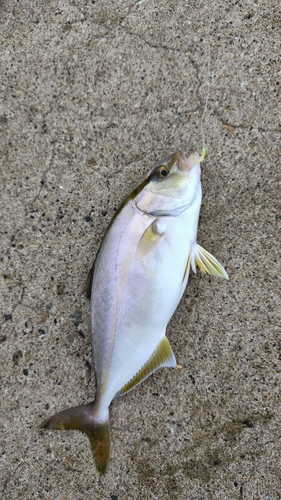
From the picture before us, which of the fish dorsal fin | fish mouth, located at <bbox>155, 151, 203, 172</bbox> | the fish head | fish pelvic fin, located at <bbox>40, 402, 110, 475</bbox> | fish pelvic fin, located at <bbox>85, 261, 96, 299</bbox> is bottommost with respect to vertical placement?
fish pelvic fin, located at <bbox>40, 402, 110, 475</bbox>

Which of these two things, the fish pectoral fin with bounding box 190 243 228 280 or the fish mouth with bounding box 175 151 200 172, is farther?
the fish pectoral fin with bounding box 190 243 228 280

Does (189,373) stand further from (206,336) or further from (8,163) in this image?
(8,163)

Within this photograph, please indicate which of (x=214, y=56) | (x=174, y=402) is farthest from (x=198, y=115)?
(x=174, y=402)

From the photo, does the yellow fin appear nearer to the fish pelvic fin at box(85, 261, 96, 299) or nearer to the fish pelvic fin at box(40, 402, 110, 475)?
the fish pelvic fin at box(85, 261, 96, 299)

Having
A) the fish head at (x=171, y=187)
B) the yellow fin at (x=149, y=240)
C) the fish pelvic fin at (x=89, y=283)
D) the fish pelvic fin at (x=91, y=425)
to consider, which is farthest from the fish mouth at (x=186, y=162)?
the fish pelvic fin at (x=91, y=425)

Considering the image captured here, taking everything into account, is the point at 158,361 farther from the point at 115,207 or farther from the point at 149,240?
the point at 115,207

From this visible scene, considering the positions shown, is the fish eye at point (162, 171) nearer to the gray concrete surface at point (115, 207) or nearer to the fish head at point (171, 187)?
the fish head at point (171, 187)

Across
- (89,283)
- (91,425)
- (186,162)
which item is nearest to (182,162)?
(186,162)

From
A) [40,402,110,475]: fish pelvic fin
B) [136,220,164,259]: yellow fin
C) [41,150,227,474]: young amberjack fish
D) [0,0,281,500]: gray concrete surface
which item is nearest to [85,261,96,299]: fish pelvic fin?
[41,150,227,474]: young amberjack fish
